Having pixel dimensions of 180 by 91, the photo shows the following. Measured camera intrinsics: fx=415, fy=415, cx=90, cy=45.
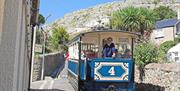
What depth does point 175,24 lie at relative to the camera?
6712cm

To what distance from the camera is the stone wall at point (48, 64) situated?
30794 mm

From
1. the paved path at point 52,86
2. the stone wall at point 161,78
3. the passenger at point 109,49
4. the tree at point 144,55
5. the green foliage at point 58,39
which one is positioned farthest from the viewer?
the green foliage at point 58,39

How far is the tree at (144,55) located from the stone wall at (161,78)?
38.1 inches

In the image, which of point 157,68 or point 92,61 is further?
point 157,68

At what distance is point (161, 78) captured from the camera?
1969cm

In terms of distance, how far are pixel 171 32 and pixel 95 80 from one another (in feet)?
176

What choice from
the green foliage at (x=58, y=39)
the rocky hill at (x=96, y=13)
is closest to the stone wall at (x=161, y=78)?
the green foliage at (x=58, y=39)

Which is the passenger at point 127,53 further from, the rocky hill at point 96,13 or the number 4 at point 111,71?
the rocky hill at point 96,13

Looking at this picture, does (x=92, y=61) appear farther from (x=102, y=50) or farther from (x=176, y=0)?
(x=176, y=0)

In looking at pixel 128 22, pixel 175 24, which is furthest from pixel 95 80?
pixel 175 24

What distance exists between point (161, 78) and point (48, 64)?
21253 mm

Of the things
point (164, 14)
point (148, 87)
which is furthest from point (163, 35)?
point (148, 87)

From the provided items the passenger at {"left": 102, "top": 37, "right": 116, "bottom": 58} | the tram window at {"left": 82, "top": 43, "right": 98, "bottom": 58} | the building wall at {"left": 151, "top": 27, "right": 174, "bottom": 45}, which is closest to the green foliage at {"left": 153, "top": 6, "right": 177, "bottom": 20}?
the building wall at {"left": 151, "top": 27, "right": 174, "bottom": 45}

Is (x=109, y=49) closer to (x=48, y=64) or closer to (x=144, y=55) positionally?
(x=144, y=55)
